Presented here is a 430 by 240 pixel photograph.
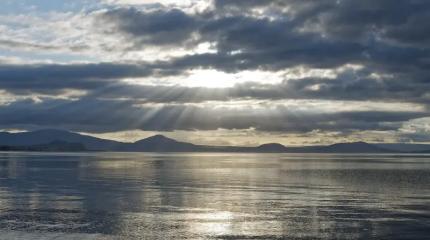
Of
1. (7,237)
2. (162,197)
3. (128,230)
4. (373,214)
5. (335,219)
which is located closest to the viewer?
(7,237)

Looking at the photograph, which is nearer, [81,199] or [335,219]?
[335,219]

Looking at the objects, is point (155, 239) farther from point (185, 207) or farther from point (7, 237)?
point (185, 207)

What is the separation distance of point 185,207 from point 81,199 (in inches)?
502

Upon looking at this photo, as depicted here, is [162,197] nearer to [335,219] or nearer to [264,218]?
[264,218]

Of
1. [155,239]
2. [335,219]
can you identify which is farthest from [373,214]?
[155,239]

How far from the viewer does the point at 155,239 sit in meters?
36.4

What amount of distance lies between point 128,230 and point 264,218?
12001 mm

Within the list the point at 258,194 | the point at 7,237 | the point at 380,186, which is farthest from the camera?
the point at 380,186

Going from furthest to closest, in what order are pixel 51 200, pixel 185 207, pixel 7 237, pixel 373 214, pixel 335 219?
1. pixel 51 200
2. pixel 185 207
3. pixel 373 214
4. pixel 335 219
5. pixel 7 237

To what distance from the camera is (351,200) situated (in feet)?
198

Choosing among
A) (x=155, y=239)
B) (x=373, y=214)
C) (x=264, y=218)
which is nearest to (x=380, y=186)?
(x=373, y=214)

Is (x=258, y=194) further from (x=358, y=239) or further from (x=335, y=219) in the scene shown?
(x=358, y=239)

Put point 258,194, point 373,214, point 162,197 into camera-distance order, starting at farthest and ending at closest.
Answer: point 258,194
point 162,197
point 373,214

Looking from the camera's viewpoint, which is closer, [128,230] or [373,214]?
[128,230]
